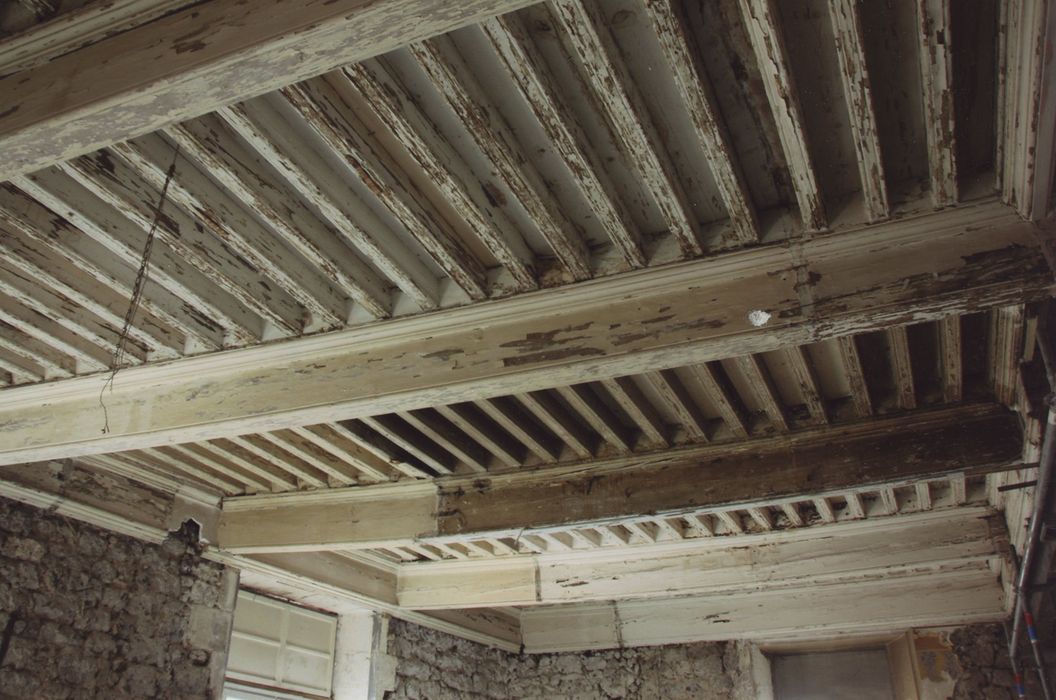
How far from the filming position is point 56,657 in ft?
11.8

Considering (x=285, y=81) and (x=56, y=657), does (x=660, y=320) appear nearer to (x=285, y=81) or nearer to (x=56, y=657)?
(x=285, y=81)

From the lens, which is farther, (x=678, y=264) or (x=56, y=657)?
(x=56, y=657)

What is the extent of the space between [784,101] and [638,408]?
5.70 ft

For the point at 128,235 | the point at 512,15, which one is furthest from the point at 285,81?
the point at 128,235

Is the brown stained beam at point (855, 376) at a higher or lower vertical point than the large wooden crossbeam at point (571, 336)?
higher

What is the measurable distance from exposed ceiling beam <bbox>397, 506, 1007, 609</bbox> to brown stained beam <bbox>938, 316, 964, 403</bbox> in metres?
1.46

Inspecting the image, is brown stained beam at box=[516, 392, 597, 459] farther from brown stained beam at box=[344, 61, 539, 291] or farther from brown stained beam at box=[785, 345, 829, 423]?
brown stained beam at box=[785, 345, 829, 423]

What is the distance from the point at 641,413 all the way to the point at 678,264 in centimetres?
111

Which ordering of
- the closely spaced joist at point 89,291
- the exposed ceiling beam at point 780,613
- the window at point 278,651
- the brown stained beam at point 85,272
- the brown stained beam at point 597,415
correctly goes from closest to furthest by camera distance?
1. the brown stained beam at point 85,272
2. the closely spaced joist at point 89,291
3. the brown stained beam at point 597,415
4. the window at point 278,651
5. the exposed ceiling beam at point 780,613

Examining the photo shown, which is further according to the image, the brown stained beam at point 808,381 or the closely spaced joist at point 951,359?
the brown stained beam at point 808,381

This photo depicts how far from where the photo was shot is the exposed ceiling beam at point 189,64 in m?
1.50

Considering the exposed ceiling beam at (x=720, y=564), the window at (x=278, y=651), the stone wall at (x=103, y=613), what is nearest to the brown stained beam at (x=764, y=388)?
the exposed ceiling beam at (x=720, y=564)

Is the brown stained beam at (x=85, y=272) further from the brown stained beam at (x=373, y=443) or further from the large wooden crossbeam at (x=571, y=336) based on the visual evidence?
the brown stained beam at (x=373, y=443)

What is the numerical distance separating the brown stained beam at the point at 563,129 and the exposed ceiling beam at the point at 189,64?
11.6 inches
